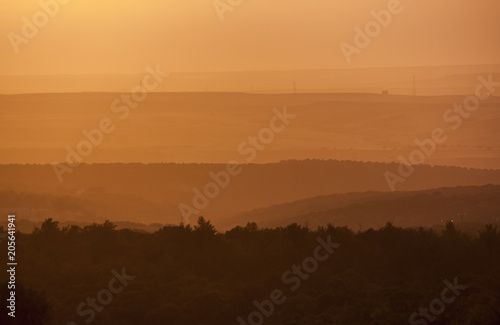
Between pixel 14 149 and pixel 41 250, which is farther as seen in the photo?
→ pixel 14 149

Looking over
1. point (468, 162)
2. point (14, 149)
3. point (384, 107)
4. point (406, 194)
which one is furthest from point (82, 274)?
point (384, 107)

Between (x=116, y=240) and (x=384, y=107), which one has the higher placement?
(x=384, y=107)

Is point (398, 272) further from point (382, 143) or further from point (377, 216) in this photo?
point (382, 143)

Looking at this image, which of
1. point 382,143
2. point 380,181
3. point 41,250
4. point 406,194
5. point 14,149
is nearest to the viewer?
point 41,250

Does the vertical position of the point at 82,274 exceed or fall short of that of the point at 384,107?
it falls short

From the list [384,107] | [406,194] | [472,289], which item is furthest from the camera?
[384,107]

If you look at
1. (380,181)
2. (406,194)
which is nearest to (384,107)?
(380,181)

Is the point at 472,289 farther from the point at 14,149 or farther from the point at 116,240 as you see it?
the point at 14,149

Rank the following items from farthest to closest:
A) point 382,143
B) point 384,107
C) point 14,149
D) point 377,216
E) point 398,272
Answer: point 384,107, point 382,143, point 14,149, point 377,216, point 398,272

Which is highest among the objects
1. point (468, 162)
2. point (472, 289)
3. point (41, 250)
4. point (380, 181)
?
point (468, 162)
